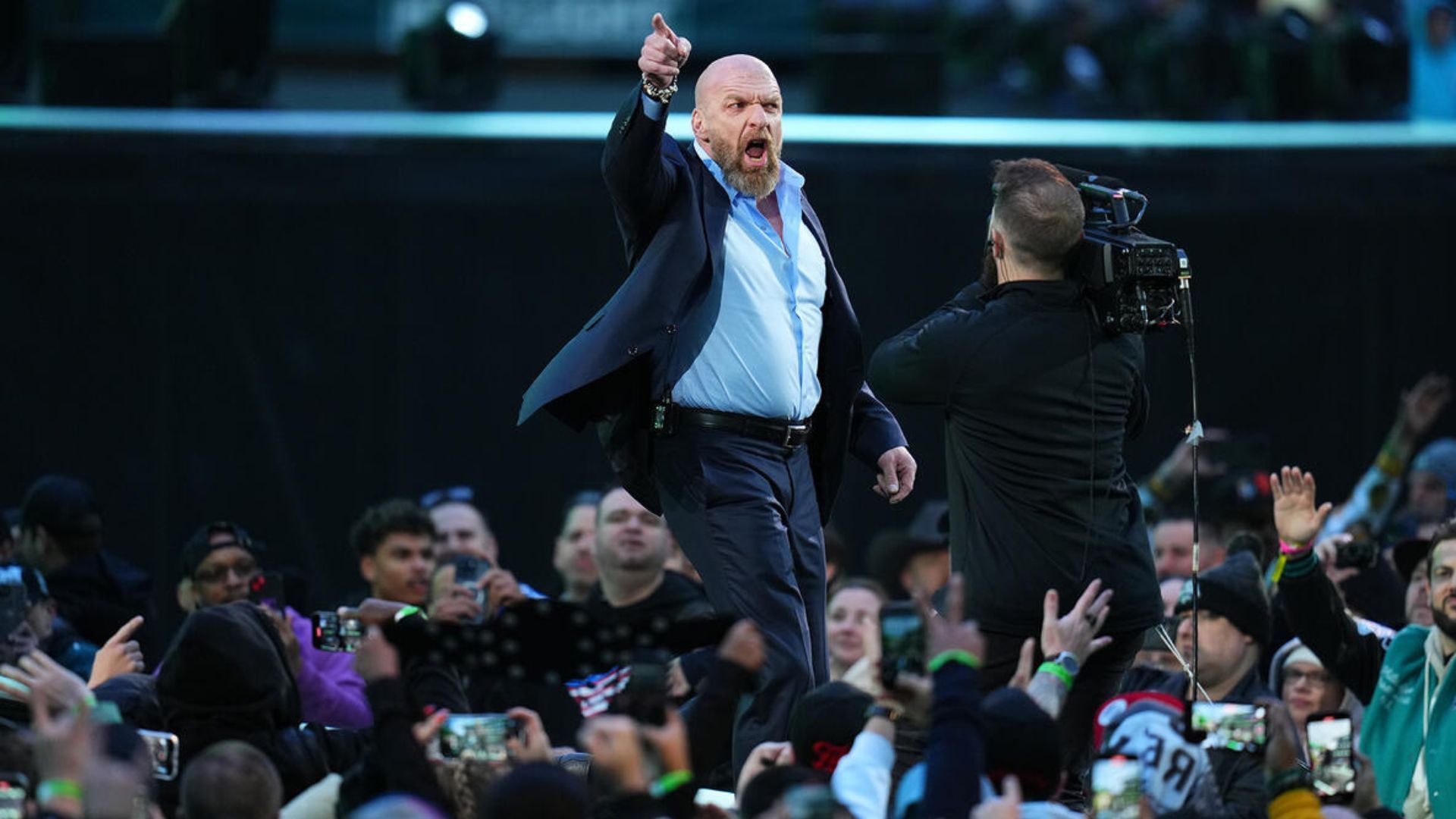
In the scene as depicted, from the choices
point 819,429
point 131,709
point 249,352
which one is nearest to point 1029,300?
point 819,429

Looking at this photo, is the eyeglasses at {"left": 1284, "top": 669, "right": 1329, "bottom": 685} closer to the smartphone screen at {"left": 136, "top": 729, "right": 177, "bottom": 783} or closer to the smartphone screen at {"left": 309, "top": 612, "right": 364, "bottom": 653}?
the smartphone screen at {"left": 309, "top": 612, "right": 364, "bottom": 653}

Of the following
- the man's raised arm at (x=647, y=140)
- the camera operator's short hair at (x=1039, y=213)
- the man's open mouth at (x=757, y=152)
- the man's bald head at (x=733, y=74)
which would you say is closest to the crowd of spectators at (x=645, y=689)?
the camera operator's short hair at (x=1039, y=213)

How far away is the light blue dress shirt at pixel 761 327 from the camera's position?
521 centimetres

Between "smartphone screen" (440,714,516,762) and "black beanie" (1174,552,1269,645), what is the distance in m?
2.59

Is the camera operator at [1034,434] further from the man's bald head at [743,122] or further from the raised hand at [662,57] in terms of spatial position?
the raised hand at [662,57]

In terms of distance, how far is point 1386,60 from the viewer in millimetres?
11531

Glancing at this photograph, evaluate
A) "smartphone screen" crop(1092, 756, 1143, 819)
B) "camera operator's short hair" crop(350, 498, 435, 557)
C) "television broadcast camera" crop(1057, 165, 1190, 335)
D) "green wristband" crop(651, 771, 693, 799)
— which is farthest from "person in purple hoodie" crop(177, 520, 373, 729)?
"smartphone screen" crop(1092, 756, 1143, 819)

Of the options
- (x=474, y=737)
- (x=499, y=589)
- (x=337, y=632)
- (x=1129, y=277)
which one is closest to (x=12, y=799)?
(x=474, y=737)

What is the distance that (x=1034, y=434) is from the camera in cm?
498

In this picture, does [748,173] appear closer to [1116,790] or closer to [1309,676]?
[1116,790]

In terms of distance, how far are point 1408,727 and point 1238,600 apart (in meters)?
0.67

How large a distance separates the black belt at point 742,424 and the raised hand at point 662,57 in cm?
80

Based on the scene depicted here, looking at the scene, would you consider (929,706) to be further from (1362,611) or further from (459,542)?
(459,542)

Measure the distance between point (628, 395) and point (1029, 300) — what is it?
0.98 meters
